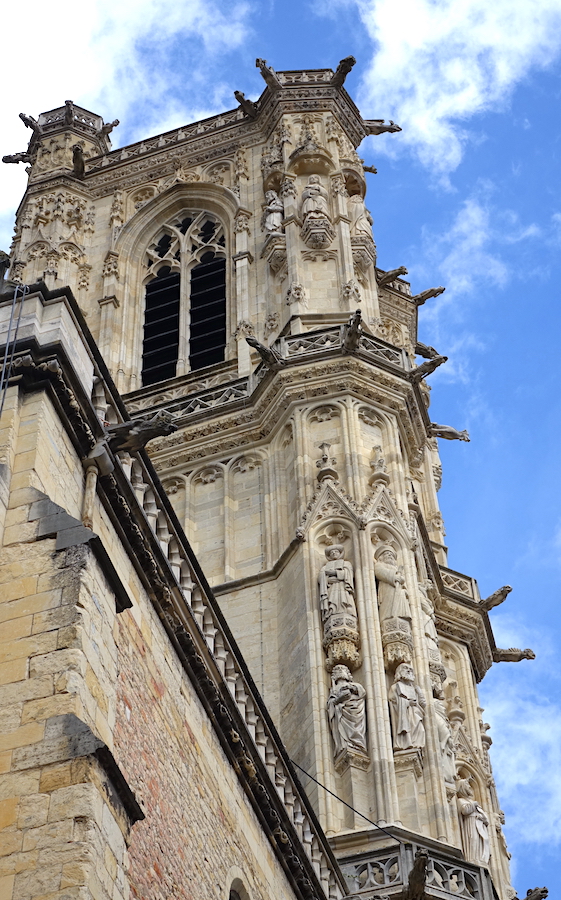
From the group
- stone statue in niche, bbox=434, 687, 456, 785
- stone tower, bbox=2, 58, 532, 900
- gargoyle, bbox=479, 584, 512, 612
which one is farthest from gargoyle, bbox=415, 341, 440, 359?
stone statue in niche, bbox=434, 687, 456, 785

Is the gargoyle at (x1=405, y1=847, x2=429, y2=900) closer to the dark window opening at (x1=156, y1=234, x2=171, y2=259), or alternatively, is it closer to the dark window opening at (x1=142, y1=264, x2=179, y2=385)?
the dark window opening at (x1=142, y1=264, x2=179, y2=385)

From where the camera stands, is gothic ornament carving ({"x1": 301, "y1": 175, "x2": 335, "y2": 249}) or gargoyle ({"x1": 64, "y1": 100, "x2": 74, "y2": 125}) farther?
gargoyle ({"x1": 64, "y1": 100, "x2": 74, "y2": 125})

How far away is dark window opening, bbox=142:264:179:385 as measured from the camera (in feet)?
104

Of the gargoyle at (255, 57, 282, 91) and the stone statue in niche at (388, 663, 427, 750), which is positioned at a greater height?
the gargoyle at (255, 57, 282, 91)

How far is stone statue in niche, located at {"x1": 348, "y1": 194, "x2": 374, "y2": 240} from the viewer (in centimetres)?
3136

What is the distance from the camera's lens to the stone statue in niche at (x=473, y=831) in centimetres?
2141

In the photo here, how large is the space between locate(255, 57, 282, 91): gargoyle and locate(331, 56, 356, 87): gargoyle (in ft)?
3.68

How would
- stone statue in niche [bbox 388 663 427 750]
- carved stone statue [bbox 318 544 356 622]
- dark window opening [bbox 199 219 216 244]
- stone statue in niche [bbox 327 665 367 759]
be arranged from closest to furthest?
stone statue in niche [bbox 327 665 367 759] → stone statue in niche [bbox 388 663 427 750] → carved stone statue [bbox 318 544 356 622] → dark window opening [bbox 199 219 216 244]

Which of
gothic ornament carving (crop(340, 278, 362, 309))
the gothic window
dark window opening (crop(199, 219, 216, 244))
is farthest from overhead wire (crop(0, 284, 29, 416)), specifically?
dark window opening (crop(199, 219, 216, 244))

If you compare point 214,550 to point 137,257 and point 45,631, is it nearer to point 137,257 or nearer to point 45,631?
point 137,257

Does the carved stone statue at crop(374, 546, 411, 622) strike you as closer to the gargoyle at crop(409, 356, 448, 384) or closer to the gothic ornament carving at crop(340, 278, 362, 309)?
the gargoyle at crop(409, 356, 448, 384)

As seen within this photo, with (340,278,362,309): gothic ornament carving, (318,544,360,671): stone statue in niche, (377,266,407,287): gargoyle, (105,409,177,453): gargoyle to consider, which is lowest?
(105,409,177,453): gargoyle

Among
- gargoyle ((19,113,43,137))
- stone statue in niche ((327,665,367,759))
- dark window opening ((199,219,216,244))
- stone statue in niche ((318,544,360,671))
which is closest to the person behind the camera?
stone statue in niche ((327,665,367,759))

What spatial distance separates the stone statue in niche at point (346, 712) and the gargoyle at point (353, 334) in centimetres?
685
